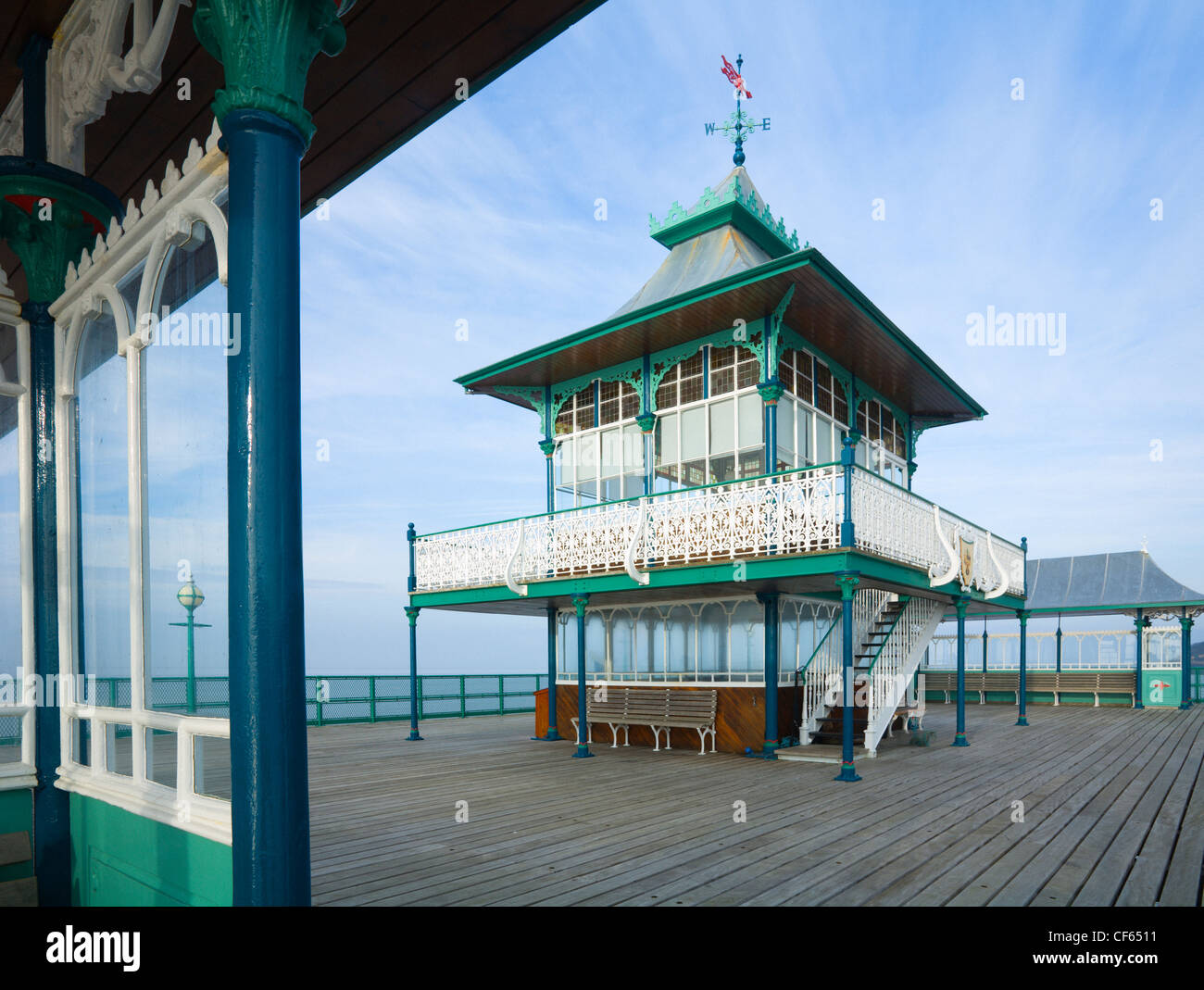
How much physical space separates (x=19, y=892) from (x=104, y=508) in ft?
7.13

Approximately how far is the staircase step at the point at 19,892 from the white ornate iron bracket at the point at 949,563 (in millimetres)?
11349

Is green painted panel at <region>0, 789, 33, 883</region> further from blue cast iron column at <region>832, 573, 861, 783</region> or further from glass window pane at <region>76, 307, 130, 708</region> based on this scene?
blue cast iron column at <region>832, 573, 861, 783</region>

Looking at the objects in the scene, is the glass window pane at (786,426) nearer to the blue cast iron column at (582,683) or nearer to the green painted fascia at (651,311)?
the green painted fascia at (651,311)

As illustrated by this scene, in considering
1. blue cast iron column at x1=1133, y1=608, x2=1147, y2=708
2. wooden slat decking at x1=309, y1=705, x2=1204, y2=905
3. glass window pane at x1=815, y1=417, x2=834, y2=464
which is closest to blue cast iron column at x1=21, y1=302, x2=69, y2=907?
wooden slat decking at x1=309, y1=705, x2=1204, y2=905

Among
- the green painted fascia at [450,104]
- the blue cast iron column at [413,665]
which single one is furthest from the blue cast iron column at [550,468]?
the green painted fascia at [450,104]

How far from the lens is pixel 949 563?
13.2 metres

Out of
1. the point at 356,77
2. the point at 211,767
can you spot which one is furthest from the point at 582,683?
the point at 356,77

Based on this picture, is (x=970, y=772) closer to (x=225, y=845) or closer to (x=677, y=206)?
(x=225, y=845)

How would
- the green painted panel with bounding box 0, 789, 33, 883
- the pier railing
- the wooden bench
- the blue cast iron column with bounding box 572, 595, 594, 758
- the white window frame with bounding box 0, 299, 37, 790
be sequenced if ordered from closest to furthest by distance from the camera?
the green painted panel with bounding box 0, 789, 33, 883
the white window frame with bounding box 0, 299, 37, 790
the blue cast iron column with bounding box 572, 595, 594, 758
the wooden bench
the pier railing

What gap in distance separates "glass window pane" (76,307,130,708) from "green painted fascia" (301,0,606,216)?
1565 millimetres

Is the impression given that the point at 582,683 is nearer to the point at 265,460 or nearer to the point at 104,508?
the point at 104,508

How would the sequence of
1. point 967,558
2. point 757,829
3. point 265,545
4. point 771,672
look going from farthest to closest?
point 967,558, point 771,672, point 757,829, point 265,545

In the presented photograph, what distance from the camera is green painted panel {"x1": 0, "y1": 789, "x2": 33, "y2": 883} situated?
455 cm
